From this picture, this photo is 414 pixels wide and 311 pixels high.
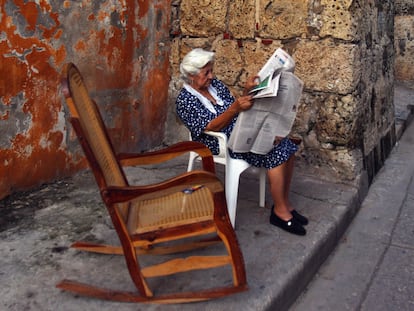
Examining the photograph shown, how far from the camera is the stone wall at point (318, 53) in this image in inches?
140

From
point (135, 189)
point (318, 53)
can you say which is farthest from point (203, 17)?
point (135, 189)

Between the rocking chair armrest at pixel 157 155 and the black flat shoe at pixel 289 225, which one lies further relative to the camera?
the black flat shoe at pixel 289 225

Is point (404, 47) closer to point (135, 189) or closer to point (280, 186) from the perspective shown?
point (280, 186)

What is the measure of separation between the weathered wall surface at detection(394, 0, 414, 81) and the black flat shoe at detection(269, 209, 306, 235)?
Answer: 18.7 feet

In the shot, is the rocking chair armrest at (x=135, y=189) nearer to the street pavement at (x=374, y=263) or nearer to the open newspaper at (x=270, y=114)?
the open newspaper at (x=270, y=114)

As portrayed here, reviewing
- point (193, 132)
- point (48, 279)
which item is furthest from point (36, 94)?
point (48, 279)

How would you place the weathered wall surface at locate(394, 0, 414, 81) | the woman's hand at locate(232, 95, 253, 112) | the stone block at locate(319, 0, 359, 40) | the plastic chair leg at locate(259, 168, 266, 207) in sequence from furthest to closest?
1. the weathered wall surface at locate(394, 0, 414, 81)
2. the stone block at locate(319, 0, 359, 40)
3. the plastic chair leg at locate(259, 168, 266, 207)
4. the woman's hand at locate(232, 95, 253, 112)

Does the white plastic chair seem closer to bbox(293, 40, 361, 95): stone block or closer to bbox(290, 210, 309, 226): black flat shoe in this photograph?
bbox(290, 210, 309, 226): black flat shoe

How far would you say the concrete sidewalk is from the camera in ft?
7.21

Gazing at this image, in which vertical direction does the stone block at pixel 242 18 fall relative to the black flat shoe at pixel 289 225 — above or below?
above

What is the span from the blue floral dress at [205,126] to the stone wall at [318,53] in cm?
82

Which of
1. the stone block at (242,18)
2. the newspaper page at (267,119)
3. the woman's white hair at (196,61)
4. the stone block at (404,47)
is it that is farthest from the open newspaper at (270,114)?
the stone block at (404,47)

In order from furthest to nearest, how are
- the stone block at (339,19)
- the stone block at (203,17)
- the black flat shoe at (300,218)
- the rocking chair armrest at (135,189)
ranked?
1. the stone block at (203,17)
2. the stone block at (339,19)
3. the black flat shoe at (300,218)
4. the rocking chair armrest at (135,189)

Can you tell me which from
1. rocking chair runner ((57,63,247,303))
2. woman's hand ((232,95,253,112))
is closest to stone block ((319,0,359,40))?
woman's hand ((232,95,253,112))
